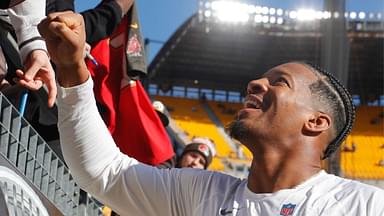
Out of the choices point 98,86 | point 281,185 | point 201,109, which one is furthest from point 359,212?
point 201,109

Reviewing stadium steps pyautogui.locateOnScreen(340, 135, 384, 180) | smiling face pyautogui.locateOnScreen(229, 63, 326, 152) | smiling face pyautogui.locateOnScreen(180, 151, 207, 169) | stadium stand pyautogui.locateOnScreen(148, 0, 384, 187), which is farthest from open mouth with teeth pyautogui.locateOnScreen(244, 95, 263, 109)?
stadium stand pyautogui.locateOnScreen(148, 0, 384, 187)

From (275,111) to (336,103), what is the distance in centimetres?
17

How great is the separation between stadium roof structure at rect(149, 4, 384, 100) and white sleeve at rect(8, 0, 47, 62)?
1920 centimetres

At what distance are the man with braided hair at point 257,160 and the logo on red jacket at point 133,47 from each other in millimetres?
925

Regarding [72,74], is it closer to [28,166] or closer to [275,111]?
[28,166]

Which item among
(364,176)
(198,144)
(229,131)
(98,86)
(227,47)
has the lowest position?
(364,176)

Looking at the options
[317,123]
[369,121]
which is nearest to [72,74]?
[317,123]

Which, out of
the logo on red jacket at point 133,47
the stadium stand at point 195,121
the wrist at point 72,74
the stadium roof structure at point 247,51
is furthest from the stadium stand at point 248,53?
the wrist at point 72,74

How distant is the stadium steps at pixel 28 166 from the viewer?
136 centimetres

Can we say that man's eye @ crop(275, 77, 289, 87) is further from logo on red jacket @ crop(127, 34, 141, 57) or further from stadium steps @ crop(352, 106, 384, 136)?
stadium steps @ crop(352, 106, 384, 136)

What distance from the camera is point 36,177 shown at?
156 centimetres

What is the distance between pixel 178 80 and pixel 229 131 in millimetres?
21014

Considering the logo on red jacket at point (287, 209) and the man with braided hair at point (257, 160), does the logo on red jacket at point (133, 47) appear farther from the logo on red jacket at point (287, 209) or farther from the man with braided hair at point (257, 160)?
the logo on red jacket at point (287, 209)

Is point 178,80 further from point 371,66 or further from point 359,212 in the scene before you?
point 359,212
